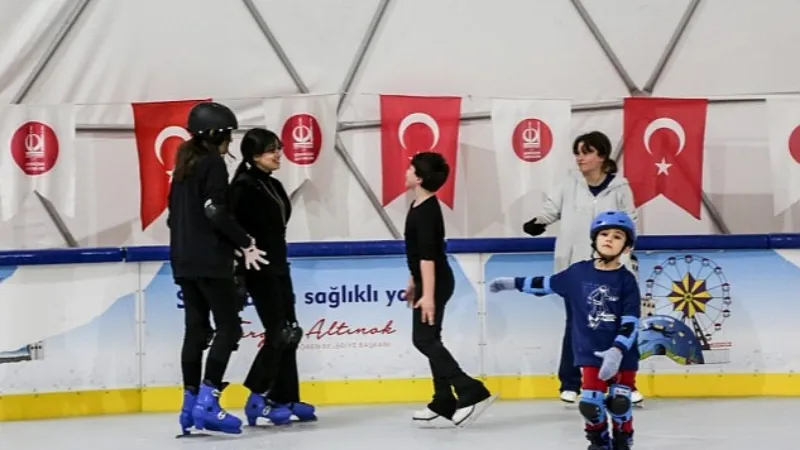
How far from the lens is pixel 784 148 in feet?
20.3

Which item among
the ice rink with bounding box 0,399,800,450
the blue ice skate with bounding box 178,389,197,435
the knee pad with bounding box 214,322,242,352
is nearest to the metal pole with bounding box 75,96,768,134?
the ice rink with bounding box 0,399,800,450

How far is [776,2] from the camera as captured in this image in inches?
260

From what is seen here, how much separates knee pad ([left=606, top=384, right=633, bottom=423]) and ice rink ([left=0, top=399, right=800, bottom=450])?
41 cm

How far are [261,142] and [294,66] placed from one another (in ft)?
6.57

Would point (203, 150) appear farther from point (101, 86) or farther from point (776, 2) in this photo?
point (776, 2)

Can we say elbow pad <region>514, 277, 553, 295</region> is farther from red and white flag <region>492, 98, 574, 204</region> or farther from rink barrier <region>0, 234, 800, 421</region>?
red and white flag <region>492, 98, 574, 204</region>

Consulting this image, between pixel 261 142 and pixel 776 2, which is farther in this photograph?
pixel 776 2

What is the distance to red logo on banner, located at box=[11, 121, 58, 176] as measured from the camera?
616cm

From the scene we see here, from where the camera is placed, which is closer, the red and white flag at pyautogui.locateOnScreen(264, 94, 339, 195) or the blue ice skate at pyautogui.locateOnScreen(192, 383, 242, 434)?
the blue ice skate at pyautogui.locateOnScreen(192, 383, 242, 434)

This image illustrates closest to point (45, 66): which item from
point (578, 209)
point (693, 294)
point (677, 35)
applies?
point (578, 209)

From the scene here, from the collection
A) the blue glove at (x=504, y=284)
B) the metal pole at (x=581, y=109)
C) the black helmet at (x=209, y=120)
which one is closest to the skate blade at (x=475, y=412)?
the blue glove at (x=504, y=284)

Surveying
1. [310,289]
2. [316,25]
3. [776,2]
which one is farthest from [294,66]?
[776,2]

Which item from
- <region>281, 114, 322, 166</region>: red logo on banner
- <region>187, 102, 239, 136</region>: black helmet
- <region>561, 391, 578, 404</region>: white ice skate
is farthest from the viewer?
<region>281, 114, 322, 166</region>: red logo on banner

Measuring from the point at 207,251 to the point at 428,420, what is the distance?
3.69 ft
